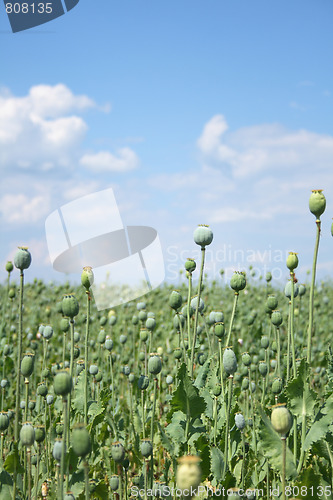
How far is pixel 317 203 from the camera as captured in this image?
2.00 meters

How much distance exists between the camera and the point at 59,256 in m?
4.32

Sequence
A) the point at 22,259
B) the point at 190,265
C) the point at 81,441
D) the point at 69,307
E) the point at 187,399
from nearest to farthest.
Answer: the point at 81,441, the point at 69,307, the point at 22,259, the point at 187,399, the point at 190,265

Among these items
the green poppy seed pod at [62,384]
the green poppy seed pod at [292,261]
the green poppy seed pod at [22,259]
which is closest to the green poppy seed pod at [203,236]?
the green poppy seed pod at [292,261]

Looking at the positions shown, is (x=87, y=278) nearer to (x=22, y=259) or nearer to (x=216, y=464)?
(x=22, y=259)

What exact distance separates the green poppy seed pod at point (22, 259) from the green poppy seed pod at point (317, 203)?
3.90 feet

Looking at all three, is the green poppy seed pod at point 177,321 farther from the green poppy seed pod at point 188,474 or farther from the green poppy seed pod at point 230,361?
the green poppy seed pod at point 188,474

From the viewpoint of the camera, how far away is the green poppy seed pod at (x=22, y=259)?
209cm

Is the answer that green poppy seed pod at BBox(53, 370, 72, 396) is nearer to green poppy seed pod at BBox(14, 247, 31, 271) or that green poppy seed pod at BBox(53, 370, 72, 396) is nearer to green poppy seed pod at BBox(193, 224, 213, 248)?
green poppy seed pod at BBox(14, 247, 31, 271)

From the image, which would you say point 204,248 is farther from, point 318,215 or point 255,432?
point 255,432

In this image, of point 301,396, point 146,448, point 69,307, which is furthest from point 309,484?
point 69,307

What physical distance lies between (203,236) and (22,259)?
79 centimetres

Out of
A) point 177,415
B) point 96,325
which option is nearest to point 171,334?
point 96,325

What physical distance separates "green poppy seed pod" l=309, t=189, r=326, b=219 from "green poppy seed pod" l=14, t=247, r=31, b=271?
3.90ft

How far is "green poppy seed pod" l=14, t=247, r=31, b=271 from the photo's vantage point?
6.86ft
